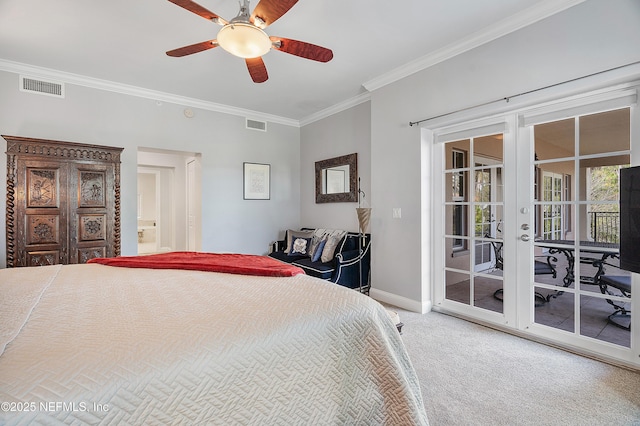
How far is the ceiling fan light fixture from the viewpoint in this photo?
77.6 inches

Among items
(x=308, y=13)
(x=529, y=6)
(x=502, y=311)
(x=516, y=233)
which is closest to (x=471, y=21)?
(x=529, y=6)

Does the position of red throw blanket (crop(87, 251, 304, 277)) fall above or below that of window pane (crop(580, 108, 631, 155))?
below

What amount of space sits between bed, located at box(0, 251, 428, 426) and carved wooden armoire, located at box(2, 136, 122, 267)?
216cm

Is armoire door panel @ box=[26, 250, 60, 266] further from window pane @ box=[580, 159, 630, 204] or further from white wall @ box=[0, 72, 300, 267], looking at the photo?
window pane @ box=[580, 159, 630, 204]

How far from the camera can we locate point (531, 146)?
2650 mm

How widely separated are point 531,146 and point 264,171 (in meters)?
3.81

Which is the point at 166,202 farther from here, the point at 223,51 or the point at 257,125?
the point at 223,51

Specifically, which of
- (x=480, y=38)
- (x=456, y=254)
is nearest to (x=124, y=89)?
(x=480, y=38)

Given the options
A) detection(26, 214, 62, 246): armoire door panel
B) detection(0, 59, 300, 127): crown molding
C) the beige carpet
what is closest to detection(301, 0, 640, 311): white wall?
the beige carpet

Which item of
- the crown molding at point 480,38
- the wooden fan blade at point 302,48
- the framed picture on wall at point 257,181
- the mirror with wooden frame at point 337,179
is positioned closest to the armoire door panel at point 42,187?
the framed picture on wall at point 257,181

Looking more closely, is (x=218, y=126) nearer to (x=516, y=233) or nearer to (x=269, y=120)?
(x=269, y=120)

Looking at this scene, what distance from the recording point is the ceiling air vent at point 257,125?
505 cm

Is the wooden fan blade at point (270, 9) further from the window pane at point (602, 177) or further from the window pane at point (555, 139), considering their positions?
the window pane at point (602, 177)

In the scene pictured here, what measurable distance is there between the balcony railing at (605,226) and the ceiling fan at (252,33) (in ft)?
7.96
